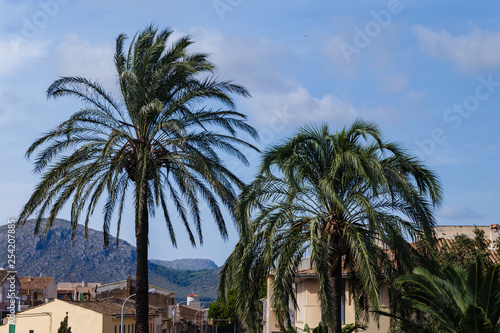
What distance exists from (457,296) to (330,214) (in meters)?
4.50

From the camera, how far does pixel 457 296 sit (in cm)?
1975

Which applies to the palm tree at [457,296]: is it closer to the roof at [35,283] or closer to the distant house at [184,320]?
the distant house at [184,320]

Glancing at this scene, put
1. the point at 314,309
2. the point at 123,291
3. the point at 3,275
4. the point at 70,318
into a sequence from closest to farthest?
1. the point at 314,309
2. the point at 70,318
3. the point at 123,291
4. the point at 3,275

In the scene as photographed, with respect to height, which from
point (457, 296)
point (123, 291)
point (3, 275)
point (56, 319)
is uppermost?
point (3, 275)

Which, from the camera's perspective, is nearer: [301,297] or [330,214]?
[330,214]

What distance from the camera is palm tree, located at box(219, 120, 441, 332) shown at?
1953 cm

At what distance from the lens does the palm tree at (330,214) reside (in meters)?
19.5

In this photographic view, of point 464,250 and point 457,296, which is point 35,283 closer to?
point 464,250

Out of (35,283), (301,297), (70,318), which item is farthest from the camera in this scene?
(35,283)

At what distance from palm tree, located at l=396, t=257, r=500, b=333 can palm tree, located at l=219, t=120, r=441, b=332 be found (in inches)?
34.2

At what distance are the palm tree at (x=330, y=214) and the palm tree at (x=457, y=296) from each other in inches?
34.2

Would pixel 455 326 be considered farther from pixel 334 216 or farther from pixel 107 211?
pixel 107 211

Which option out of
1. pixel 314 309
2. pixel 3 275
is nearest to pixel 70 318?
pixel 314 309

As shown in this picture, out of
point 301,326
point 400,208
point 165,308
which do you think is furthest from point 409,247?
point 165,308
